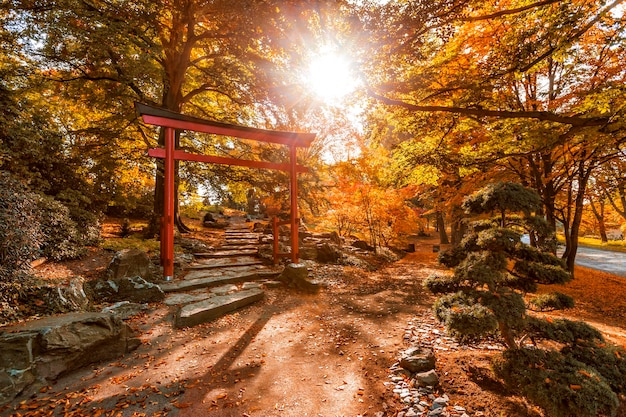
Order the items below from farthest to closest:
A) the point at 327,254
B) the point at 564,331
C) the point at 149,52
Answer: the point at 327,254 → the point at 149,52 → the point at 564,331

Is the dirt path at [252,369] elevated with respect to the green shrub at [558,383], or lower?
lower

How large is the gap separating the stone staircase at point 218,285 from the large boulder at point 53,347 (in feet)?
3.33

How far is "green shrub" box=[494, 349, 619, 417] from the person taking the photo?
2.21m

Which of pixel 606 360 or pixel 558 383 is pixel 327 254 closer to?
pixel 606 360

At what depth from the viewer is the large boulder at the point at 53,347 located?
2.72 meters

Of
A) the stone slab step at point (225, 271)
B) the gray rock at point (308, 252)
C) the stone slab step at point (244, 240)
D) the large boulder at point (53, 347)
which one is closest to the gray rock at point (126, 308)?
the large boulder at point (53, 347)

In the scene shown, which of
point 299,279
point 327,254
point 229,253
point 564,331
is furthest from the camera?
point 327,254

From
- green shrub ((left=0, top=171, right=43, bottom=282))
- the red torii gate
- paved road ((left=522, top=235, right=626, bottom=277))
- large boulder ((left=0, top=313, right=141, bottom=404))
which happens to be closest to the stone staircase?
the red torii gate

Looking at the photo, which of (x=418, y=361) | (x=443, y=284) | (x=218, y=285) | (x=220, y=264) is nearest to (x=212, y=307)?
(x=218, y=285)

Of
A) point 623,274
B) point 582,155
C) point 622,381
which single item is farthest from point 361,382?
point 623,274

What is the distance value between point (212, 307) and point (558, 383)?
4.63 metres

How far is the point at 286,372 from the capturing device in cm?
335

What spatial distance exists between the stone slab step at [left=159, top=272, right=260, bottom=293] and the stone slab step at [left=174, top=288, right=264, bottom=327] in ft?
2.97

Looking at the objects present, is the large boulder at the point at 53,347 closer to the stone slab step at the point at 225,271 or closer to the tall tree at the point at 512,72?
the stone slab step at the point at 225,271
